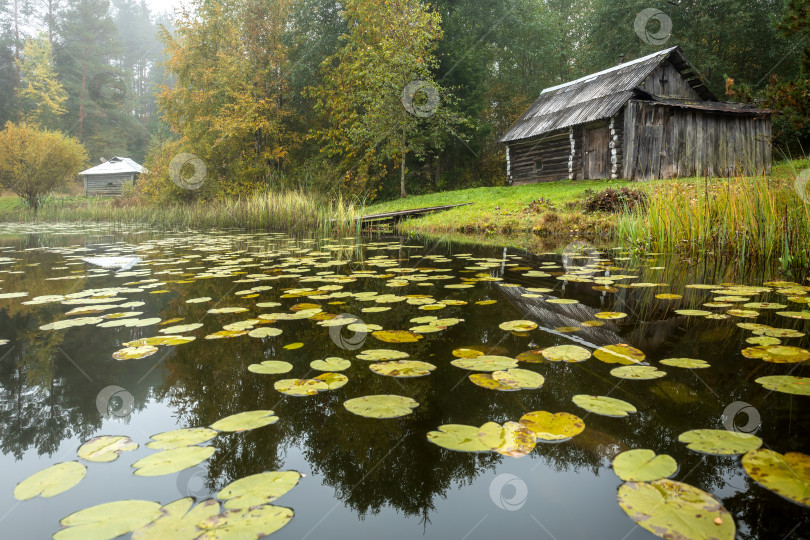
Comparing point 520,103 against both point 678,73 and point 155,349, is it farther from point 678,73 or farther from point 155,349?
point 155,349

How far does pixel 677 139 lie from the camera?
14438mm

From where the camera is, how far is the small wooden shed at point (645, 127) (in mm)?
14164

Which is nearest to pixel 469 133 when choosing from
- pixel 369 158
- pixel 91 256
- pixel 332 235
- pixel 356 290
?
pixel 369 158

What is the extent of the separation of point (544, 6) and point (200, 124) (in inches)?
869

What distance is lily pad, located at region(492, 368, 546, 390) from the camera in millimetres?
1717

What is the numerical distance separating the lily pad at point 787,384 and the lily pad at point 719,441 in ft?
1.48

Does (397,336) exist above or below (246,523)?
above

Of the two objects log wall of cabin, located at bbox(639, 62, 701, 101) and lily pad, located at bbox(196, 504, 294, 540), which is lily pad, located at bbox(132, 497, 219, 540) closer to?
lily pad, located at bbox(196, 504, 294, 540)

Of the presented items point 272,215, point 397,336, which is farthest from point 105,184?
point 397,336

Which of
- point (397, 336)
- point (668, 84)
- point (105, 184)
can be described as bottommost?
point (397, 336)

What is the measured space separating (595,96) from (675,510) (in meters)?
17.6

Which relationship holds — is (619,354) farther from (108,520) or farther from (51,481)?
(51,481)

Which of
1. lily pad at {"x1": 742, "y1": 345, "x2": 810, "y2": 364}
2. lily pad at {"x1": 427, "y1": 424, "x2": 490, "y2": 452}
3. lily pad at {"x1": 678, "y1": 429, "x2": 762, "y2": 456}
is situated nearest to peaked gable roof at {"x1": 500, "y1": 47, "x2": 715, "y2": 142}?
lily pad at {"x1": 742, "y1": 345, "x2": 810, "y2": 364}

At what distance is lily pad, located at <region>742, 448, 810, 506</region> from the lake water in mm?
26
